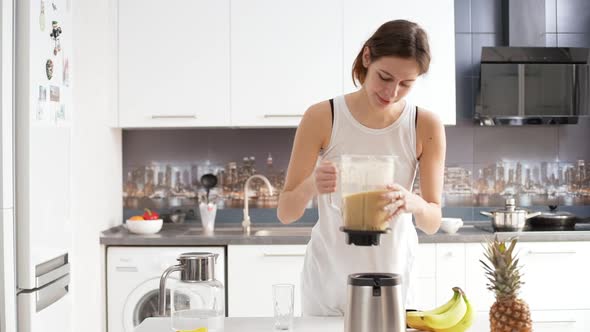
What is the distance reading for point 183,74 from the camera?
13.1 feet

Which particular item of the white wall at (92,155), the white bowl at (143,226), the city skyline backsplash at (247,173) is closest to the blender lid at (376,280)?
the white wall at (92,155)

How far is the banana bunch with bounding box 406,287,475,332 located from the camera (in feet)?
5.76

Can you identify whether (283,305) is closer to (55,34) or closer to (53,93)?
(53,93)

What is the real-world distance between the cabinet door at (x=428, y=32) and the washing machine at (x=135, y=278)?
1251mm

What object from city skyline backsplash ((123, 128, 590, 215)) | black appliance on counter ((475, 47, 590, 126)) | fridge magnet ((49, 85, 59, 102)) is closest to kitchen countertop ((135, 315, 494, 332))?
fridge magnet ((49, 85, 59, 102))

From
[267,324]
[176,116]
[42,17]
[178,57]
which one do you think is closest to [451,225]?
[176,116]

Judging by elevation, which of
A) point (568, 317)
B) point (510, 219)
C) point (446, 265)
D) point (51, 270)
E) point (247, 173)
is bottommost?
point (568, 317)

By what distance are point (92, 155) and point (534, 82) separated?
2.35 m

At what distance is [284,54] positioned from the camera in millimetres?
3979

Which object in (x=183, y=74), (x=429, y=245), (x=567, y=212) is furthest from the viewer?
(x=567, y=212)

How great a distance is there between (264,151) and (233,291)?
1.00m

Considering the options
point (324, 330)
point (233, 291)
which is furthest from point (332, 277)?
point (233, 291)

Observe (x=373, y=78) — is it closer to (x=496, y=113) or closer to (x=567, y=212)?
(x=496, y=113)

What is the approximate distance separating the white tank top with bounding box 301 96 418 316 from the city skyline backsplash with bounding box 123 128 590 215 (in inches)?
86.7
